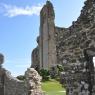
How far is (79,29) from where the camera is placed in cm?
5338

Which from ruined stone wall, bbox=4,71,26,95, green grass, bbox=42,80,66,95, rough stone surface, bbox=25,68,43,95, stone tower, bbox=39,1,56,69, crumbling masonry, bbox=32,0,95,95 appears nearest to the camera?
crumbling masonry, bbox=32,0,95,95

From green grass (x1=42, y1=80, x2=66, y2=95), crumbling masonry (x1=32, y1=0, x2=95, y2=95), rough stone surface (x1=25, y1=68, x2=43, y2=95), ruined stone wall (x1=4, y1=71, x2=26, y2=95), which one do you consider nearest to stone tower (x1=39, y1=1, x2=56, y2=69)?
crumbling masonry (x1=32, y1=0, x2=95, y2=95)

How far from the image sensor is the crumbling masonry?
25.6 feet

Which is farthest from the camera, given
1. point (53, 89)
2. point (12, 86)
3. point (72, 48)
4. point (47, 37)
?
point (47, 37)

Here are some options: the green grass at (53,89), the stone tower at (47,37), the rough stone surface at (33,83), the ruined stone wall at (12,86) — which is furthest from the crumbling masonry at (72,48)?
the ruined stone wall at (12,86)

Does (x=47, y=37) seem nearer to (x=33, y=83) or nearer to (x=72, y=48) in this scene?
(x=72, y=48)

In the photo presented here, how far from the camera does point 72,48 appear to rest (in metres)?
50.9

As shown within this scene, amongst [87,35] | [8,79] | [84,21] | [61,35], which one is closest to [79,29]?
[84,21]

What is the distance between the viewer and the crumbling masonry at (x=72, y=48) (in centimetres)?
779

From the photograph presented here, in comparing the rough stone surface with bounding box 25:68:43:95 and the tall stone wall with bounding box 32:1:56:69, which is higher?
the tall stone wall with bounding box 32:1:56:69

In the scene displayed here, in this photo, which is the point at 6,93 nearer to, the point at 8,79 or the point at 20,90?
the point at 8,79

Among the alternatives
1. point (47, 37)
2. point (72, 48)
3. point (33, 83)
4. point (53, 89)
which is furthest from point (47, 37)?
point (33, 83)

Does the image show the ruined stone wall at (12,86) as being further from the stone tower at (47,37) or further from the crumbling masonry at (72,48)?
the stone tower at (47,37)

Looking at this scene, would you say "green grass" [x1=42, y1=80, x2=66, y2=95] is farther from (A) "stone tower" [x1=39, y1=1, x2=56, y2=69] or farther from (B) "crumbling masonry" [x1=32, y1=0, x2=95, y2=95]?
(A) "stone tower" [x1=39, y1=1, x2=56, y2=69]
